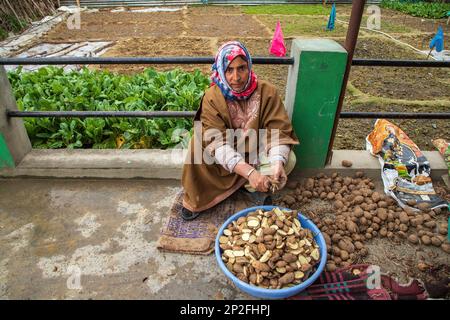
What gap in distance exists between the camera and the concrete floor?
2.06 metres

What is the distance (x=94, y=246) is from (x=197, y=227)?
29.1 inches

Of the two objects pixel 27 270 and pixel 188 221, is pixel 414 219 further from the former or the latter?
pixel 27 270

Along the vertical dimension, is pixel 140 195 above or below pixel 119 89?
below

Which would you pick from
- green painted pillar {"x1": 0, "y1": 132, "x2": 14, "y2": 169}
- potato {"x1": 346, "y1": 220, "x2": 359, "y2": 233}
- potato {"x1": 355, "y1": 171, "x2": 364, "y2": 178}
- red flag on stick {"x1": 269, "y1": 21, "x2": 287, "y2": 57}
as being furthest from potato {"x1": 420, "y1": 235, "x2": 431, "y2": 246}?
red flag on stick {"x1": 269, "y1": 21, "x2": 287, "y2": 57}

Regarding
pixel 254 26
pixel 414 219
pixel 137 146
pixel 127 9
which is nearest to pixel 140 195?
pixel 137 146

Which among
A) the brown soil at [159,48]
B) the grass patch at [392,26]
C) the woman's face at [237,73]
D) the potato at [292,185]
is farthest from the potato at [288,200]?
the grass patch at [392,26]

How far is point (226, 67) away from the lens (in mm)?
2191

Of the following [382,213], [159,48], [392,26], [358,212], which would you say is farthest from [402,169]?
[392,26]

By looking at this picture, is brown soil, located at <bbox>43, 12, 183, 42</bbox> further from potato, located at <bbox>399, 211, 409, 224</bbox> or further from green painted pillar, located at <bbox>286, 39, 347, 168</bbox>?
potato, located at <bbox>399, 211, 409, 224</bbox>

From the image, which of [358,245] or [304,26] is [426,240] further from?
[304,26]

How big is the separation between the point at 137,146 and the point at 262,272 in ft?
6.76

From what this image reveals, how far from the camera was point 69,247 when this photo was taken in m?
2.34

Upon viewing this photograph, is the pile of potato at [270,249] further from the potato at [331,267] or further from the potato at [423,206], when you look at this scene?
the potato at [423,206]

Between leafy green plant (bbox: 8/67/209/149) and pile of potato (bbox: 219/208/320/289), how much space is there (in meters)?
1.48
